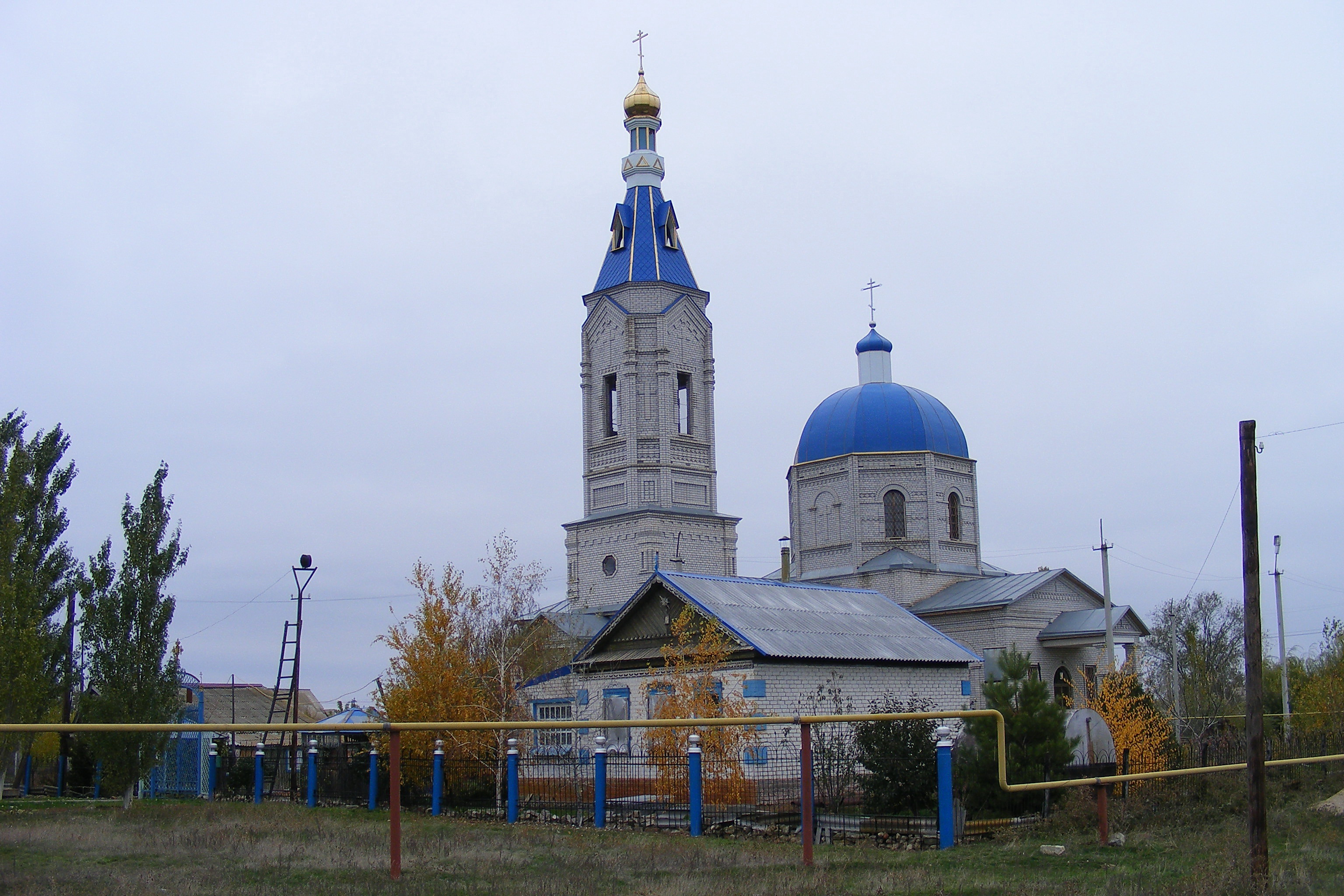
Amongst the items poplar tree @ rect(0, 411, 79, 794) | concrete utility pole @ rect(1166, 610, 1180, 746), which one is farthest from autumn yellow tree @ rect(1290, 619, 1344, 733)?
poplar tree @ rect(0, 411, 79, 794)

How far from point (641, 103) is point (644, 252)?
569 cm

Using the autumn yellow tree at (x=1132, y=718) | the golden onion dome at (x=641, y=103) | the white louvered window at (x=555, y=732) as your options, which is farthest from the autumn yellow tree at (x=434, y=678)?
the golden onion dome at (x=641, y=103)

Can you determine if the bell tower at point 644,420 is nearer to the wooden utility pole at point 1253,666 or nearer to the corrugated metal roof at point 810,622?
the corrugated metal roof at point 810,622

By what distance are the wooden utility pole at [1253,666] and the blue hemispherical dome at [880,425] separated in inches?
1279

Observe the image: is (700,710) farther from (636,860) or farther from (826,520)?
(826,520)

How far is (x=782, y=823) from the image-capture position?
1684 cm

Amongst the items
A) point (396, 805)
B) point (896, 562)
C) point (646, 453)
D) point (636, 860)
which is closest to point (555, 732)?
point (636, 860)

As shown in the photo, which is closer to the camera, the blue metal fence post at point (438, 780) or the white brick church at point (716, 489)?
the blue metal fence post at point (438, 780)

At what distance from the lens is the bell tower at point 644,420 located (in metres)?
41.5

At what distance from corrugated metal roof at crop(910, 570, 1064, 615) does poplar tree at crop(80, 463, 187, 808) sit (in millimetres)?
24427

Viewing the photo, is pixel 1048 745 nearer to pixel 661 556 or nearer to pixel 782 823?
pixel 782 823

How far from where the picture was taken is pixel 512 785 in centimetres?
1841

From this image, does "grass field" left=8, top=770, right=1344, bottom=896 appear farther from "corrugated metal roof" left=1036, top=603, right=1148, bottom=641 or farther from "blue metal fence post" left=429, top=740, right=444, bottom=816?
"corrugated metal roof" left=1036, top=603, right=1148, bottom=641

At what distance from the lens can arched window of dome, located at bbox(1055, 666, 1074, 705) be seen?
39156mm
